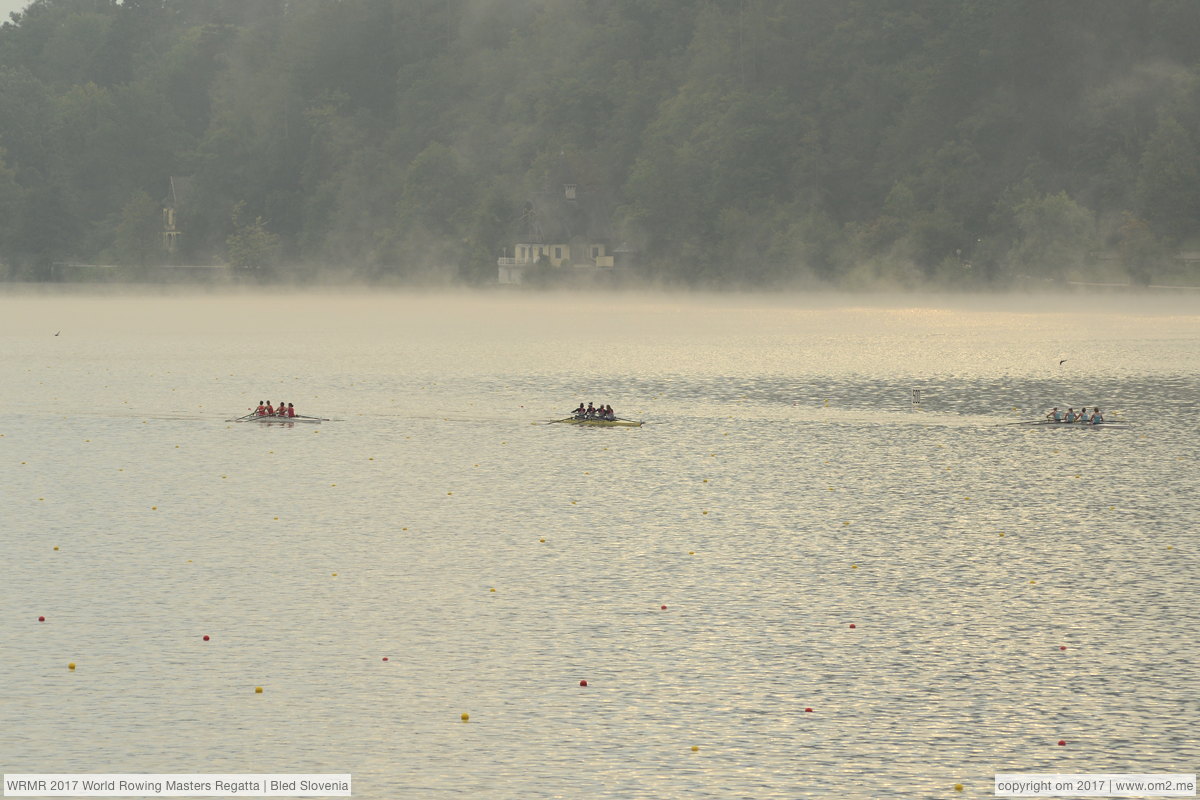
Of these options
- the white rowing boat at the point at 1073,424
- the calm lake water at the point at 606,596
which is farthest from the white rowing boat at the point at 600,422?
the white rowing boat at the point at 1073,424

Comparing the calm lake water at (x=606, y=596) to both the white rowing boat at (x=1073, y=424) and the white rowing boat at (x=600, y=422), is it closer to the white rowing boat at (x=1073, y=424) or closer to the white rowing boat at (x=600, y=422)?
the white rowing boat at (x=600, y=422)

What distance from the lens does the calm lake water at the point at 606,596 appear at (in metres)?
27.7

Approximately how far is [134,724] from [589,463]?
36309mm

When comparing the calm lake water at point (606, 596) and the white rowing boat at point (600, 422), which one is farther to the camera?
the white rowing boat at point (600, 422)

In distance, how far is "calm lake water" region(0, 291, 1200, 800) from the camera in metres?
27.7

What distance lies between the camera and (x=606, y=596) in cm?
3878

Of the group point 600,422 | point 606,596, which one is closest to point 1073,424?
point 600,422

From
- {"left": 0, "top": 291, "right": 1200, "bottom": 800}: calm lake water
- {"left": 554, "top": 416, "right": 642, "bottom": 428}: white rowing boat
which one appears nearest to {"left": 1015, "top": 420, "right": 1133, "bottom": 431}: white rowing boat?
{"left": 0, "top": 291, "right": 1200, "bottom": 800}: calm lake water

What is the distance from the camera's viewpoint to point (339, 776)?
86.2 ft

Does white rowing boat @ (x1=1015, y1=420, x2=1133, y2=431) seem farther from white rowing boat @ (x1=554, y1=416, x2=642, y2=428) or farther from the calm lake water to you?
white rowing boat @ (x1=554, y1=416, x2=642, y2=428)

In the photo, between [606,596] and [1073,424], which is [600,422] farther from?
[606,596]

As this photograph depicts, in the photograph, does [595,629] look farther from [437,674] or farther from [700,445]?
[700,445]

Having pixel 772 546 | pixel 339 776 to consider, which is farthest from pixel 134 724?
pixel 772 546

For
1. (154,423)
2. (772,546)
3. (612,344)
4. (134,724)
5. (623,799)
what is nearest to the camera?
(623,799)
